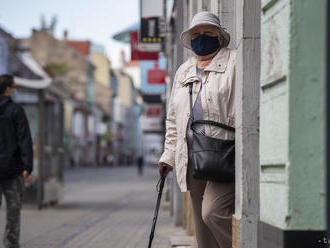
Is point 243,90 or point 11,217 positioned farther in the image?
point 11,217

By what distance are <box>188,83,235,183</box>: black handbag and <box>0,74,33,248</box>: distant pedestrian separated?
3.19 meters

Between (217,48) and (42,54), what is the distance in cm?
8460

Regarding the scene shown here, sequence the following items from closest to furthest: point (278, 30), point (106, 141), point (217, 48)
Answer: point (278, 30) < point (217, 48) < point (106, 141)

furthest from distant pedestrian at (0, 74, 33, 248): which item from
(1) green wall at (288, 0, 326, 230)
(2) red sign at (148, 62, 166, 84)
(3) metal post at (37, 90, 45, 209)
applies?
(2) red sign at (148, 62, 166, 84)

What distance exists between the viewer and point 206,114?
241 inches

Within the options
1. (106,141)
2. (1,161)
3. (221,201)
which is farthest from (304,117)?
(106,141)

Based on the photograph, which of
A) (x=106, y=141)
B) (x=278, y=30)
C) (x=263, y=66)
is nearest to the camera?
(x=278, y=30)

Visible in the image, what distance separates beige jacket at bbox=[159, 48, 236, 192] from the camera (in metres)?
6.11

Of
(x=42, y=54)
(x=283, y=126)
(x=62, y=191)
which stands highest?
(x=42, y=54)

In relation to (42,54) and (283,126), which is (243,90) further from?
(42,54)

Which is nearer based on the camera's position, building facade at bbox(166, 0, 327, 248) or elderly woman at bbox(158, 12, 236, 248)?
building facade at bbox(166, 0, 327, 248)

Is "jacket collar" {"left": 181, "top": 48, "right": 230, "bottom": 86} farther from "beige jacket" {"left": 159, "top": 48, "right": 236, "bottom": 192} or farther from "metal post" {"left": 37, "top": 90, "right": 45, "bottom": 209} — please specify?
"metal post" {"left": 37, "top": 90, "right": 45, "bottom": 209}

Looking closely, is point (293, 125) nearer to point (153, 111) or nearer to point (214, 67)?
point (214, 67)

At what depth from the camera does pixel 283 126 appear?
4.30m
